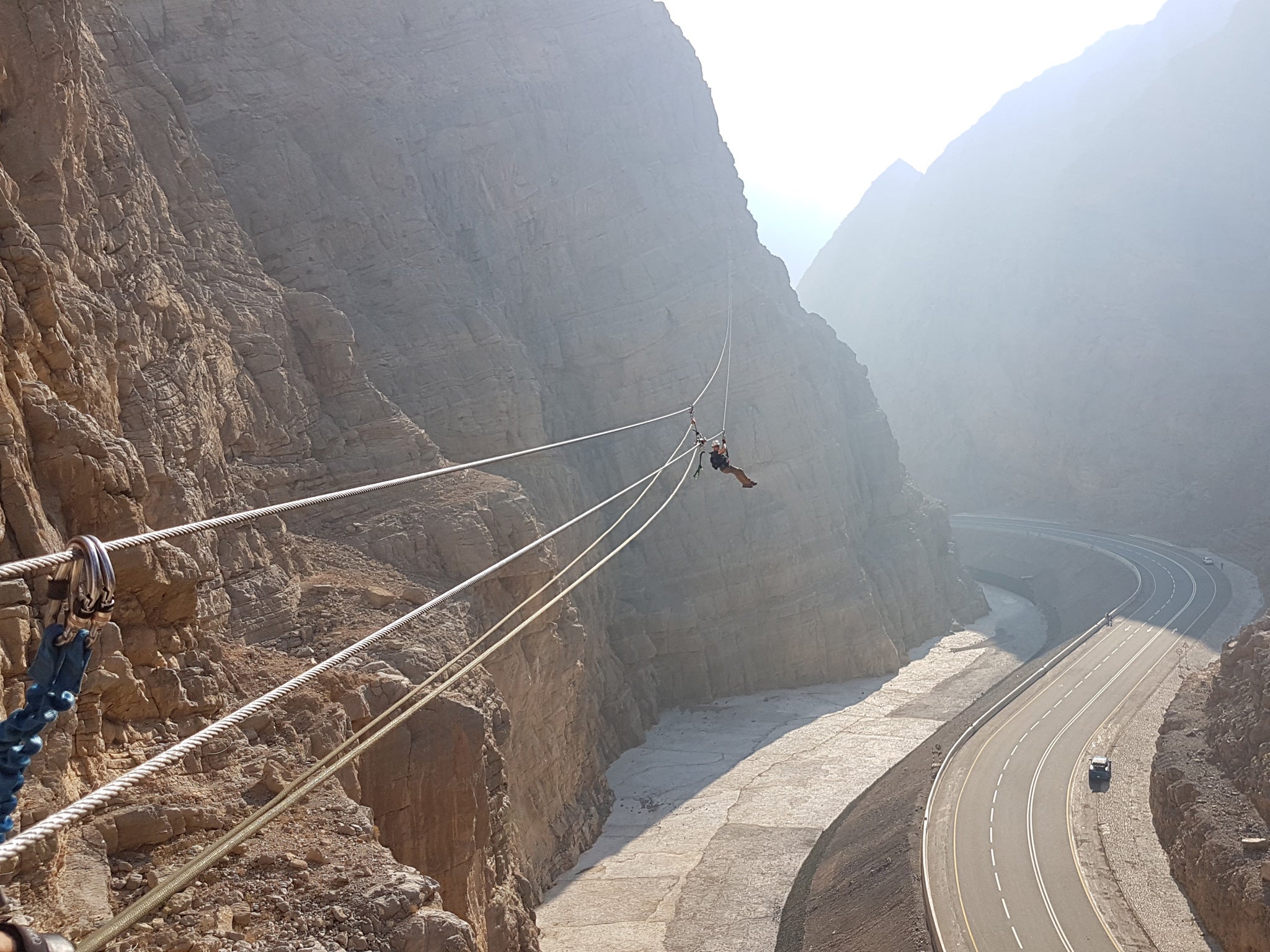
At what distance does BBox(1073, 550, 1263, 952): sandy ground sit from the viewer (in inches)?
1002

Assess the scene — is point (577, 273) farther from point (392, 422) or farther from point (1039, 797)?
point (1039, 797)

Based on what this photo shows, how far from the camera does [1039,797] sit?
3372cm

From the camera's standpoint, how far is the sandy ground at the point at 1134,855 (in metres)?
25.5

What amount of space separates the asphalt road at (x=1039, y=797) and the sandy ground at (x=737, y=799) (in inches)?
198

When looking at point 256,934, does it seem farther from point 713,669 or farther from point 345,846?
point 713,669

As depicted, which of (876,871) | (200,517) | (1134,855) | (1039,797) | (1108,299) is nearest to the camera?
(200,517)

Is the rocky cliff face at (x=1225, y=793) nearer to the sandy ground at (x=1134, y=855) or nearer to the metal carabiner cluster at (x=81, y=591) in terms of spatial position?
the sandy ground at (x=1134, y=855)

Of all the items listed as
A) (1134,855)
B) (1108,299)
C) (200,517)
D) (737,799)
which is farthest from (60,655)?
(1108,299)

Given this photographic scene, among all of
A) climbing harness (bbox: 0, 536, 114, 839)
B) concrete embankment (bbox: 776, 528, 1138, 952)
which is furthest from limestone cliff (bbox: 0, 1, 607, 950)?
concrete embankment (bbox: 776, 528, 1138, 952)

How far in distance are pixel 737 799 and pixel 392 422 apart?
20253mm

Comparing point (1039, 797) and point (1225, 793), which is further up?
point (1225, 793)

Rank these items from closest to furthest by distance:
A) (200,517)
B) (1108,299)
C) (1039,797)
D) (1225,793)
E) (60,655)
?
(60,655) → (200,517) → (1225,793) → (1039,797) → (1108,299)

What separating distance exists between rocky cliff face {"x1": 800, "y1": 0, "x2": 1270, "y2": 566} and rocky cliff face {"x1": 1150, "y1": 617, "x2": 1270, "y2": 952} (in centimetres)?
4372

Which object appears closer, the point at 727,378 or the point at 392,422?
the point at 392,422
